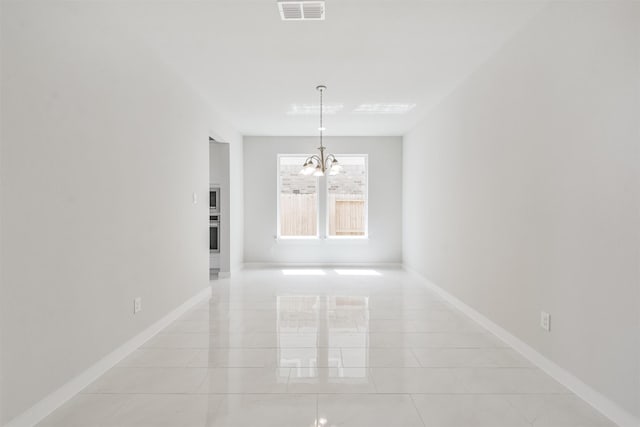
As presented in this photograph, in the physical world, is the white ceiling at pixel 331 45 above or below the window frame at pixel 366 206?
above

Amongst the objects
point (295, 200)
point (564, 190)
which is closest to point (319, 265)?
point (295, 200)

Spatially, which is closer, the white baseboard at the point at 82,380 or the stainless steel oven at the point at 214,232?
the white baseboard at the point at 82,380

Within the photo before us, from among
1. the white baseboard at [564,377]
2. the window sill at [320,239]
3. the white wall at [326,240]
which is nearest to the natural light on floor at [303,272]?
the white wall at [326,240]

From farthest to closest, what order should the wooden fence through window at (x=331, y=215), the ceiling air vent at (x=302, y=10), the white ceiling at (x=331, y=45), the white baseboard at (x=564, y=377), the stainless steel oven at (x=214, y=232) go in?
the wooden fence through window at (x=331, y=215)
the stainless steel oven at (x=214, y=232)
the white ceiling at (x=331, y=45)
the ceiling air vent at (x=302, y=10)
the white baseboard at (x=564, y=377)

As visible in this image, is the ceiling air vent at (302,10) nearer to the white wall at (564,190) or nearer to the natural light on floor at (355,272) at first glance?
the white wall at (564,190)

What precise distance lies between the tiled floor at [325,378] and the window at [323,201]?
3773mm

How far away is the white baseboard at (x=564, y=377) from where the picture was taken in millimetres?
2172

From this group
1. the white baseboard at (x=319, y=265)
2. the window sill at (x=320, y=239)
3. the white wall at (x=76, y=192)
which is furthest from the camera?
the window sill at (x=320, y=239)

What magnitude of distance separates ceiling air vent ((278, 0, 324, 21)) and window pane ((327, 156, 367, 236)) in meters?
5.36

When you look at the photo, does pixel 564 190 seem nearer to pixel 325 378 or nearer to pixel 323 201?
pixel 325 378

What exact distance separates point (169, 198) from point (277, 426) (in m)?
2.73

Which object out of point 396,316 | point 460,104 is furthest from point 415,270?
point 460,104

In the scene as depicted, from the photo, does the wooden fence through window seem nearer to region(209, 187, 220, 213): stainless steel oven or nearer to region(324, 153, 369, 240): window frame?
region(324, 153, 369, 240): window frame

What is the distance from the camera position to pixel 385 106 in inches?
226
